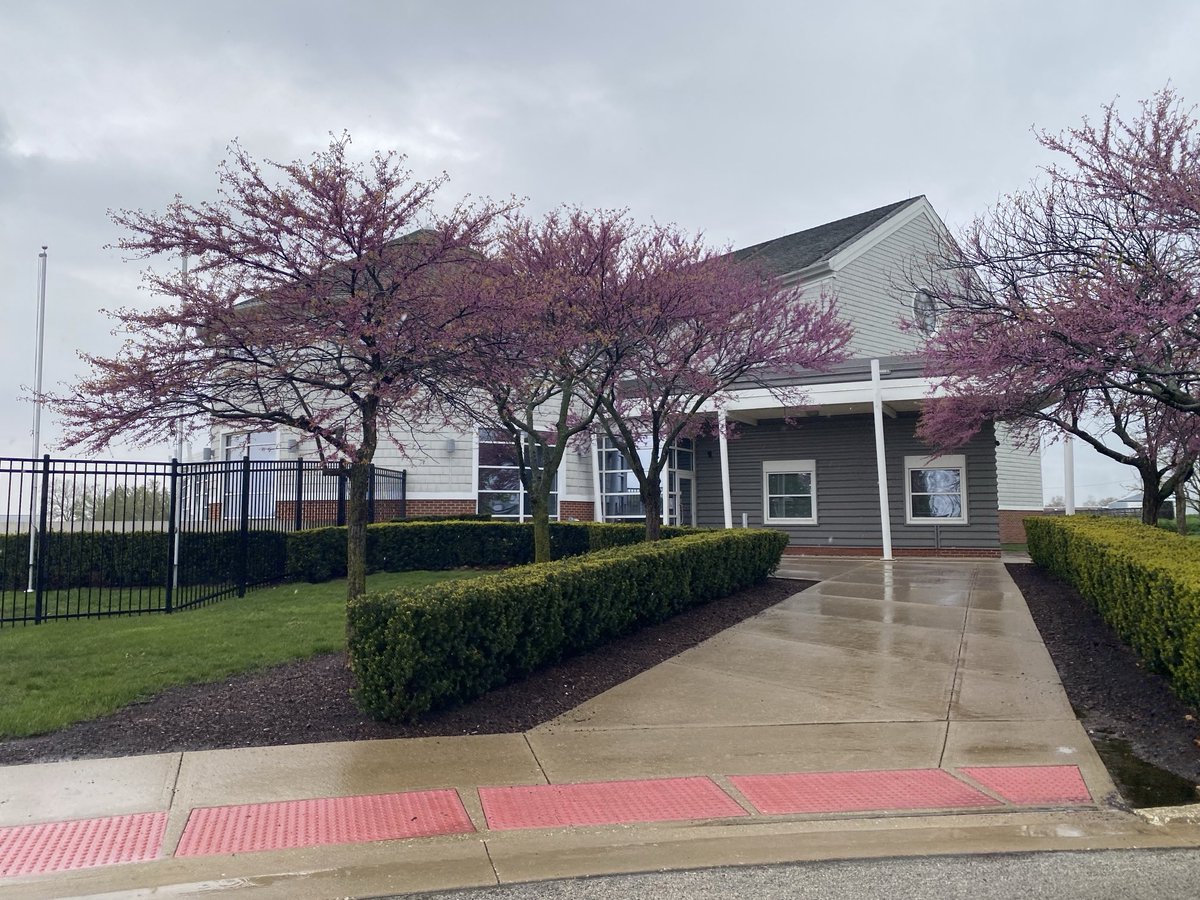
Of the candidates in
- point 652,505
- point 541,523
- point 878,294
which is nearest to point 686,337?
point 652,505

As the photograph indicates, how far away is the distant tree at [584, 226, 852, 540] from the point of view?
35.6ft

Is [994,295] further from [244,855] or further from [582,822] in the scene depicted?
[244,855]

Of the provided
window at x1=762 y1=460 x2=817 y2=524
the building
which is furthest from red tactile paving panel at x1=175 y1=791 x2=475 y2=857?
window at x1=762 y1=460 x2=817 y2=524

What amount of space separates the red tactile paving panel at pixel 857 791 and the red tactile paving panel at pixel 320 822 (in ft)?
5.45

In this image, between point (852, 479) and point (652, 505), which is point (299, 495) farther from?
point (852, 479)

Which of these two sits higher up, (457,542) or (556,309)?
(556,309)

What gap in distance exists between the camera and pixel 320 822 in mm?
4324

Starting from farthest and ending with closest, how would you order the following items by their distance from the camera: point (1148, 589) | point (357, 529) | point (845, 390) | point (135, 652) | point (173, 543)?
point (845, 390), point (173, 543), point (135, 652), point (357, 529), point (1148, 589)

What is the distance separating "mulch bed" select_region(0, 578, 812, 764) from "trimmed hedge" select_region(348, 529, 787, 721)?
0.15m

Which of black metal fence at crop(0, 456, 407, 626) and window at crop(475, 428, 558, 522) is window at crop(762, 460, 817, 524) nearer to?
window at crop(475, 428, 558, 522)

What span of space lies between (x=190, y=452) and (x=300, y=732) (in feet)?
55.3

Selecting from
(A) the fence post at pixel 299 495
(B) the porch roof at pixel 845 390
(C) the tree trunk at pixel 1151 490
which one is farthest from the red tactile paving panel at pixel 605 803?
(C) the tree trunk at pixel 1151 490

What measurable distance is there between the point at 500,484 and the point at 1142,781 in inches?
620

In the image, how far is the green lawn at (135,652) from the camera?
6203 mm
